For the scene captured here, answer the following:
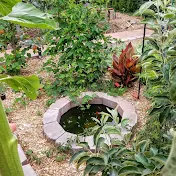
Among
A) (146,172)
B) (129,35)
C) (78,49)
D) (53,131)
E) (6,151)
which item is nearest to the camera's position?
(6,151)

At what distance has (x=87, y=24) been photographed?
3.88 metres

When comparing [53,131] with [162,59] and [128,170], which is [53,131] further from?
[128,170]

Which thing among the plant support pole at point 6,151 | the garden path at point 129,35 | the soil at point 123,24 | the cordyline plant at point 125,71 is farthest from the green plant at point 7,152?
the soil at point 123,24

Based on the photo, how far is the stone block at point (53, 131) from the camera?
2979 millimetres

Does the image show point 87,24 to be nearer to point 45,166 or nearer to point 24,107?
point 24,107

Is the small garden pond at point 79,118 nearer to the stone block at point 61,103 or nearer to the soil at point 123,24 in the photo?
the stone block at point 61,103

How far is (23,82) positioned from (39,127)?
2.91 meters

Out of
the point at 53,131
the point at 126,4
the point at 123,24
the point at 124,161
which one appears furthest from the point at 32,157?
the point at 126,4

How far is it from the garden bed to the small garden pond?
11.9 inches

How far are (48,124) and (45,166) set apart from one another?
1.80 ft

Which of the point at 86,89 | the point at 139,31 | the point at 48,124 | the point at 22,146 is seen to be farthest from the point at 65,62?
the point at 139,31

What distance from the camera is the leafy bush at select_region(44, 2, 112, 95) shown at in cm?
374

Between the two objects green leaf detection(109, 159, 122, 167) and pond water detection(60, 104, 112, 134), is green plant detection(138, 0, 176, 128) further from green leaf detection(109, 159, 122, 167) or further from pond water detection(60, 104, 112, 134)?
pond water detection(60, 104, 112, 134)

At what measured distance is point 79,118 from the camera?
11.6ft
